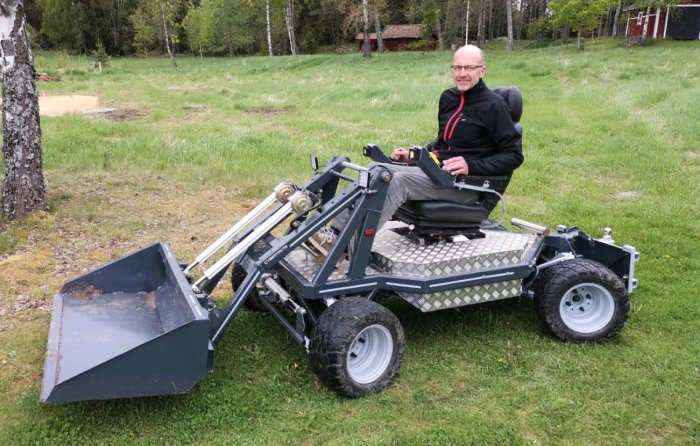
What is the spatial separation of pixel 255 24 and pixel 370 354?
202ft

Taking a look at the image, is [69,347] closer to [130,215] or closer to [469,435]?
[469,435]

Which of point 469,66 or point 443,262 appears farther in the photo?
point 469,66

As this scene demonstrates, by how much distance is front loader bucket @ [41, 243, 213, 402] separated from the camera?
10.8 feet

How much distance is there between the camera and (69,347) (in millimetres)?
3668

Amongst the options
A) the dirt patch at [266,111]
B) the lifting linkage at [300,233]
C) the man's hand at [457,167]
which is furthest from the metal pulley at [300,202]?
the dirt patch at [266,111]

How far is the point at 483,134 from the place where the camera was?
478 cm

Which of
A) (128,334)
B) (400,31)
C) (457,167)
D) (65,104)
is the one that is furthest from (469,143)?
(400,31)

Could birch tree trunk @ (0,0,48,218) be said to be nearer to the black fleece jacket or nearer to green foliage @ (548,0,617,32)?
the black fleece jacket

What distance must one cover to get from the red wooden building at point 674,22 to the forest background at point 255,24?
337 centimetres

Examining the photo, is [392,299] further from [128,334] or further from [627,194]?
[627,194]

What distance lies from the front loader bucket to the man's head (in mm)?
2474

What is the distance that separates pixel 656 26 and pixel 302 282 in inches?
1760

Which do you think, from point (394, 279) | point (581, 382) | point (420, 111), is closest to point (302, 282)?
point (394, 279)

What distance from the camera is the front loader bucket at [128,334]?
10.8 ft
